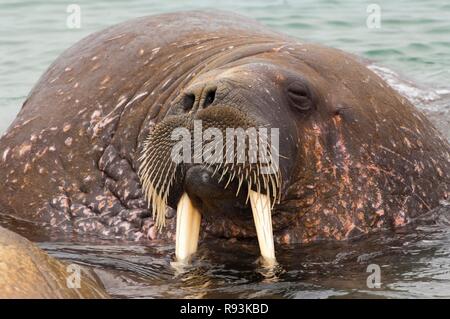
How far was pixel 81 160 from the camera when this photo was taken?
944cm

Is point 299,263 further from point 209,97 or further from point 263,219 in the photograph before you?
point 209,97

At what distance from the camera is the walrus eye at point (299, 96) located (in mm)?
8227

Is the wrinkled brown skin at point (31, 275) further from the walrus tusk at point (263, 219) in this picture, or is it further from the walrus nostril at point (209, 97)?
the walrus nostril at point (209, 97)

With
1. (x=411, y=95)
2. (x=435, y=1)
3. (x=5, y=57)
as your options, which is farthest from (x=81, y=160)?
(x=435, y=1)

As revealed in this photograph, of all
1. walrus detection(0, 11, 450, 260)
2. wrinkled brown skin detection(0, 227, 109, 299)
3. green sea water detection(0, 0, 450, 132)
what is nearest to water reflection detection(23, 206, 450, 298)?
walrus detection(0, 11, 450, 260)

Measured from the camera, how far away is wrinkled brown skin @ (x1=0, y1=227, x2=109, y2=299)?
6.39 metres

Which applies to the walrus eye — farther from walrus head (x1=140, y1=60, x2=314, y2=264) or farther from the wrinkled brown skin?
the wrinkled brown skin

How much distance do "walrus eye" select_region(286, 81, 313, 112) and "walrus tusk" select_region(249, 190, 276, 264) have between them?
31.0 inches

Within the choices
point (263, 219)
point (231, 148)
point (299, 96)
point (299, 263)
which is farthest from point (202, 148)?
point (299, 263)

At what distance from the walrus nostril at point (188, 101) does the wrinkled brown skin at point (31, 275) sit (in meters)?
1.34

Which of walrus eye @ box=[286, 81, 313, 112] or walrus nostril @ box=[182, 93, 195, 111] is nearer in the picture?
walrus nostril @ box=[182, 93, 195, 111]

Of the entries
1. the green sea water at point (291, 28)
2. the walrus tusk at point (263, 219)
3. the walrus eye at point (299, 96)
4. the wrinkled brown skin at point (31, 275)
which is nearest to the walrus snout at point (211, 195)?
the walrus tusk at point (263, 219)

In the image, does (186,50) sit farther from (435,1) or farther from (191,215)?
(435,1)

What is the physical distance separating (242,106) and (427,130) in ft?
6.80
